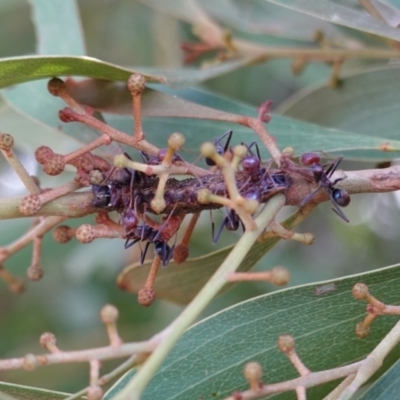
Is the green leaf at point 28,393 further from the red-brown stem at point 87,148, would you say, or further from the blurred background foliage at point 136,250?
the blurred background foliage at point 136,250

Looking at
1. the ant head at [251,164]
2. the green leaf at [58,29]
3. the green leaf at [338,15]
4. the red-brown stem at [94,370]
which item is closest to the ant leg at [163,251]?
the ant head at [251,164]

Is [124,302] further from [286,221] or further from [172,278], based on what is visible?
[286,221]

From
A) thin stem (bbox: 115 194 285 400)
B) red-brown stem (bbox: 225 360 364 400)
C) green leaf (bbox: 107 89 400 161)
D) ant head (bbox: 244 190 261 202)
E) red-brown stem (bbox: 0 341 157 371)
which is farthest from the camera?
green leaf (bbox: 107 89 400 161)

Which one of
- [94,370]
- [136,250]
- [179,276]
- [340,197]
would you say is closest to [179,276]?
[179,276]

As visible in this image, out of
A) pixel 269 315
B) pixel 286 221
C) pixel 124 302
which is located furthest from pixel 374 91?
pixel 124 302

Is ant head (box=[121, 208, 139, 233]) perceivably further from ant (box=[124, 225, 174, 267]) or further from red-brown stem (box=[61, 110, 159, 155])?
red-brown stem (box=[61, 110, 159, 155])

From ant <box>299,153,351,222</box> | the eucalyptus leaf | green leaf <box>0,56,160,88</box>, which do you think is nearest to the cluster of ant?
ant <box>299,153,351,222</box>
